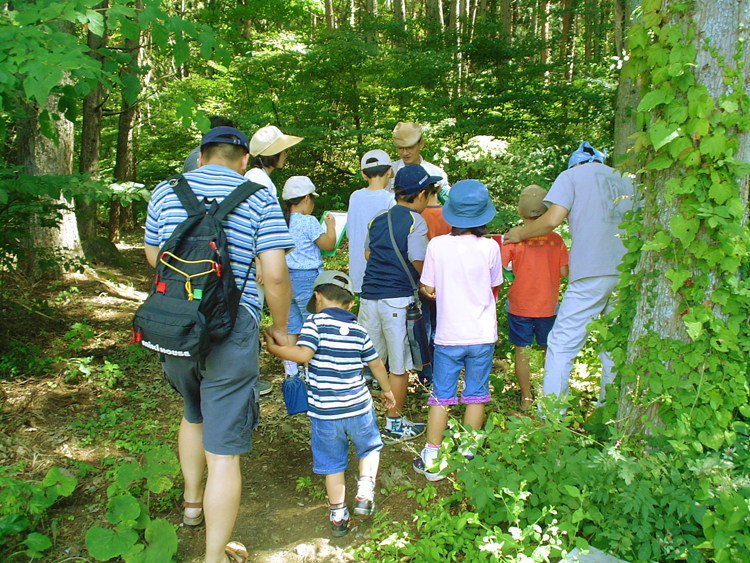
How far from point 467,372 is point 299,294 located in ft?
5.24

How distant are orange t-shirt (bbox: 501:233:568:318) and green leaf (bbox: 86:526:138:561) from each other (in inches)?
111

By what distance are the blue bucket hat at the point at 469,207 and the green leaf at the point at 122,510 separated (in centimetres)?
235

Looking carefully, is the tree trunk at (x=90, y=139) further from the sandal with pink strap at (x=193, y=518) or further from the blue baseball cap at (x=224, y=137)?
the blue baseball cap at (x=224, y=137)

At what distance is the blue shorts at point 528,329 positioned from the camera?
4008 mm

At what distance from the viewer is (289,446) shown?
403 centimetres

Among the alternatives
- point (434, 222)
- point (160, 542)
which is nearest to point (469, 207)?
point (434, 222)

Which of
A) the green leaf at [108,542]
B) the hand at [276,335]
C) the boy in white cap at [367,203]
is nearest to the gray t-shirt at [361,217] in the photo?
the boy in white cap at [367,203]

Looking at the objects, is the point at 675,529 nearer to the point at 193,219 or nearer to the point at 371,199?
the point at 193,219

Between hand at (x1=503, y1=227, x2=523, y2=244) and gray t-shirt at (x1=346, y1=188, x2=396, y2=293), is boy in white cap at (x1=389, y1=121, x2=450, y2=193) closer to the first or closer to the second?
gray t-shirt at (x1=346, y1=188, x2=396, y2=293)

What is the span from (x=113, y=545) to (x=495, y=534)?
175 cm

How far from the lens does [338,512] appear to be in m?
2.99

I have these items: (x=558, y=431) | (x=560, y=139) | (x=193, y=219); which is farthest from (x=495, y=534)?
(x=560, y=139)

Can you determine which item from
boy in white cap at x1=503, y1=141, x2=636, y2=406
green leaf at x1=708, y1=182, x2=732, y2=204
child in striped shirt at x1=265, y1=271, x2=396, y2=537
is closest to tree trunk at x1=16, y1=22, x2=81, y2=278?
child in striped shirt at x1=265, y1=271, x2=396, y2=537

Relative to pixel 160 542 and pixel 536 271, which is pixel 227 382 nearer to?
pixel 160 542
